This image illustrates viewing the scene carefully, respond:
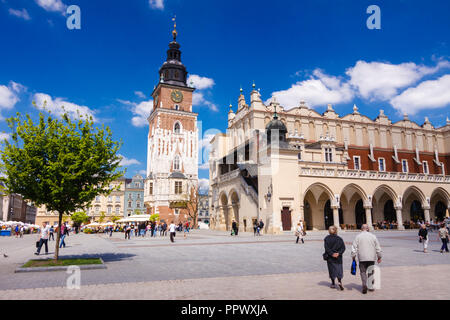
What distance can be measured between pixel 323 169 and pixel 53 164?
31177 millimetres

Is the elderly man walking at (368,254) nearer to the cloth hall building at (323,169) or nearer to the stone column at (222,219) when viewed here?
the cloth hall building at (323,169)

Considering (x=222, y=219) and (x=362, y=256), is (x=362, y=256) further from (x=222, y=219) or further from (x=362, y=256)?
(x=222, y=219)

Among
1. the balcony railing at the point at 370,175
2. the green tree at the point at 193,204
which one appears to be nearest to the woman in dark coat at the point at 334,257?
the balcony railing at the point at 370,175

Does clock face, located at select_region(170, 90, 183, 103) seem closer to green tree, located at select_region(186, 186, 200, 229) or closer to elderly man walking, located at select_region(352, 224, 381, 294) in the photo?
green tree, located at select_region(186, 186, 200, 229)

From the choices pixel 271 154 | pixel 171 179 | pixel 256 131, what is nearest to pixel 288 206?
pixel 271 154

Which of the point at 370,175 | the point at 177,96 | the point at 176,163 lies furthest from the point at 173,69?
the point at 370,175

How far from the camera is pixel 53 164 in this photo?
37.1 feet

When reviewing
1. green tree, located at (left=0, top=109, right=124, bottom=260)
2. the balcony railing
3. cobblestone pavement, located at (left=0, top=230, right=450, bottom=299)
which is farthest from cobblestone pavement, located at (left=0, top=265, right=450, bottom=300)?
the balcony railing

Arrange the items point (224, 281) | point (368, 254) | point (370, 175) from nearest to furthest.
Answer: point (368, 254)
point (224, 281)
point (370, 175)

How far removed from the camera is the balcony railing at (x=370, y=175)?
33.2 m

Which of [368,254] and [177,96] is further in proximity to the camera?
[177,96]
